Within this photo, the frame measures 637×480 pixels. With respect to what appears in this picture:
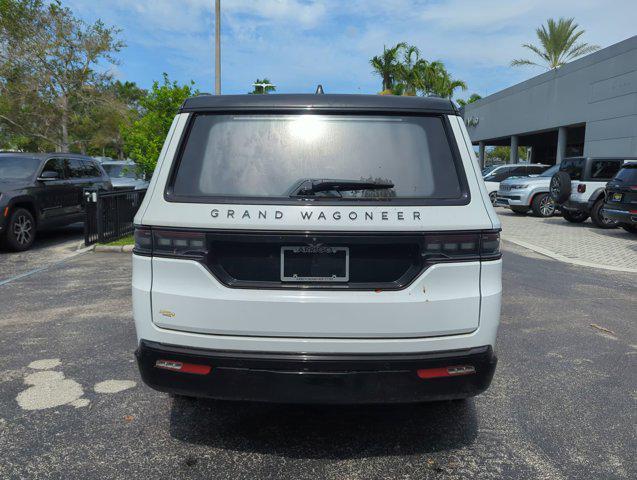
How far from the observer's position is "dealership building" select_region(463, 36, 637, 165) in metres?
18.8

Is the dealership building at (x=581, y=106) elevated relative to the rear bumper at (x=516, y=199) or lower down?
elevated

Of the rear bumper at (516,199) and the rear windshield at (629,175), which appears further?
the rear bumper at (516,199)

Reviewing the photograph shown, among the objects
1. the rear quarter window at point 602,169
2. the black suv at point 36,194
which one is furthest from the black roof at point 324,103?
the rear quarter window at point 602,169

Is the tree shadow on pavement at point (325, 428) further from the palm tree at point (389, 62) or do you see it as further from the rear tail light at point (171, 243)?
the palm tree at point (389, 62)

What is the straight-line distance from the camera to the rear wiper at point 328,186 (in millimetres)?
2602

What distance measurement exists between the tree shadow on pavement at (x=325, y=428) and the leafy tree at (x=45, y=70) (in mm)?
25775

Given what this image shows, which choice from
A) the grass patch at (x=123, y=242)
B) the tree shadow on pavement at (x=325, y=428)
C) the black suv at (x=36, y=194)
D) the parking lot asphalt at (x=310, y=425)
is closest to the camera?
the parking lot asphalt at (x=310, y=425)

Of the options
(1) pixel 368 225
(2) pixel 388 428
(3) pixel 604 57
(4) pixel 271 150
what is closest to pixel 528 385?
(2) pixel 388 428

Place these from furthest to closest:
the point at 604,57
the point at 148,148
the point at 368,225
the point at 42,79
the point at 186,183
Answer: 1. the point at 42,79
2. the point at 604,57
3. the point at 148,148
4. the point at 186,183
5. the point at 368,225

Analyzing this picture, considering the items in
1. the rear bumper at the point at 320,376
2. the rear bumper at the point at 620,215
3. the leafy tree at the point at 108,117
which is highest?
the leafy tree at the point at 108,117

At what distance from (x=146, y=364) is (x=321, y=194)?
1239 millimetres

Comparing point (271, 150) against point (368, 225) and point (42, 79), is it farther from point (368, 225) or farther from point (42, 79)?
point (42, 79)

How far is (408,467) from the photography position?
2.80 meters

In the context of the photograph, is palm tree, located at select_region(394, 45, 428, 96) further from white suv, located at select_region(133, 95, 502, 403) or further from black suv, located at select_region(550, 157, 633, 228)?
white suv, located at select_region(133, 95, 502, 403)
